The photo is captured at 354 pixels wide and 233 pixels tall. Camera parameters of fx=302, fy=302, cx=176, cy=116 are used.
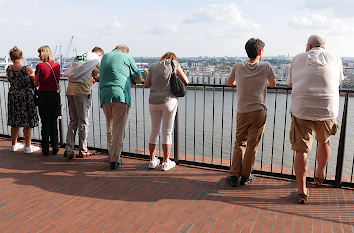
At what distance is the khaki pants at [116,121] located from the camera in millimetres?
4008

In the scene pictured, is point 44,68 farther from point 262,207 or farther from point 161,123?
point 262,207

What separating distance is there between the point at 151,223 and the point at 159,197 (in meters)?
0.57

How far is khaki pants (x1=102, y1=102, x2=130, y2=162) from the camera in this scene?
13.1ft

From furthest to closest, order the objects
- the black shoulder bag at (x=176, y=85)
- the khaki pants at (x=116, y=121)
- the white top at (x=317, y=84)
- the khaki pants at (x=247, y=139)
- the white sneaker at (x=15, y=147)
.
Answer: the white sneaker at (x=15, y=147)
the khaki pants at (x=116, y=121)
the black shoulder bag at (x=176, y=85)
the khaki pants at (x=247, y=139)
the white top at (x=317, y=84)

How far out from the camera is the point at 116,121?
4051 mm

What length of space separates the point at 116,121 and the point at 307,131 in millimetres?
2356

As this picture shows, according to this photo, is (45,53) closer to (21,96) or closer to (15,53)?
(15,53)

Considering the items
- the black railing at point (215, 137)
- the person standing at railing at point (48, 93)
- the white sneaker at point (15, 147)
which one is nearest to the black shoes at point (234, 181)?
the black railing at point (215, 137)

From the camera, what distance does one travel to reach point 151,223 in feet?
8.93

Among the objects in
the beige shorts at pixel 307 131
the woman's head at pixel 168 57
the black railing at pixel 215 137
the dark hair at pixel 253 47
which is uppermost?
the dark hair at pixel 253 47

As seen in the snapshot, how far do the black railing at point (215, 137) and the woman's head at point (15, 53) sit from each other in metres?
0.79

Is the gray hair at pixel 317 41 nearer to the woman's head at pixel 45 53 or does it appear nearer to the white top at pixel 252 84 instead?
the white top at pixel 252 84

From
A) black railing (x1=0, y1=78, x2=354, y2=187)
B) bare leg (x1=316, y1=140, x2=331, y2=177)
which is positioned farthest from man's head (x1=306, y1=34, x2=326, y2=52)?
bare leg (x1=316, y1=140, x2=331, y2=177)

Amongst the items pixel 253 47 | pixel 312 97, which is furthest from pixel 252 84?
pixel 312 97
